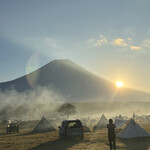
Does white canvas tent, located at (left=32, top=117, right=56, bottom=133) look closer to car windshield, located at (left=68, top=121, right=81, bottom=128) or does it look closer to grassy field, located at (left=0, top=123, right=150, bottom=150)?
grassy field, located at (left=0, top=123, right=150, bottom=150)

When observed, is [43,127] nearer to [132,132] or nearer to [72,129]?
[72,129]

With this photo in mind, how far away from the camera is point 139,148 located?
49.8 ft

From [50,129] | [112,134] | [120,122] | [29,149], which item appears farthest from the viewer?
[50,129]

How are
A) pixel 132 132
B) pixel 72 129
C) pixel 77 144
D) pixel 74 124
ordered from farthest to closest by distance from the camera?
1. pixel 132 132
2. pixel 74 124
3. pixel 72 129
4. pixel 77 144

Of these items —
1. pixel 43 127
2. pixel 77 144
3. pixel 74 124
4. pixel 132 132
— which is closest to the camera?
pixel 77 144

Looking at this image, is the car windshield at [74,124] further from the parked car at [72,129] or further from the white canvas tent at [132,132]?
the white canvas tent at [132,132]

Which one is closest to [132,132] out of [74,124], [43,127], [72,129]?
[74,124]

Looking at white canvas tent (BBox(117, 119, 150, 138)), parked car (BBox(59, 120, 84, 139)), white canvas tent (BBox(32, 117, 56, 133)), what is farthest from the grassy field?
white canvas tent (BBox(32, 117, 56, 133))

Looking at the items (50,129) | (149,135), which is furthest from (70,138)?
(50,129)

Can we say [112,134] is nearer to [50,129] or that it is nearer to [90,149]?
[90,149]

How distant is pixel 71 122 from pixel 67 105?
67.0 m

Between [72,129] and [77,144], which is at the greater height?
[72,129]

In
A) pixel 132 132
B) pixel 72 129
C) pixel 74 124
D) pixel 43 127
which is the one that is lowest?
pixel 43 127

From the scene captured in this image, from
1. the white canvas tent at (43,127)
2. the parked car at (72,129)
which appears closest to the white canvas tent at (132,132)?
the parked car at (72,129)
